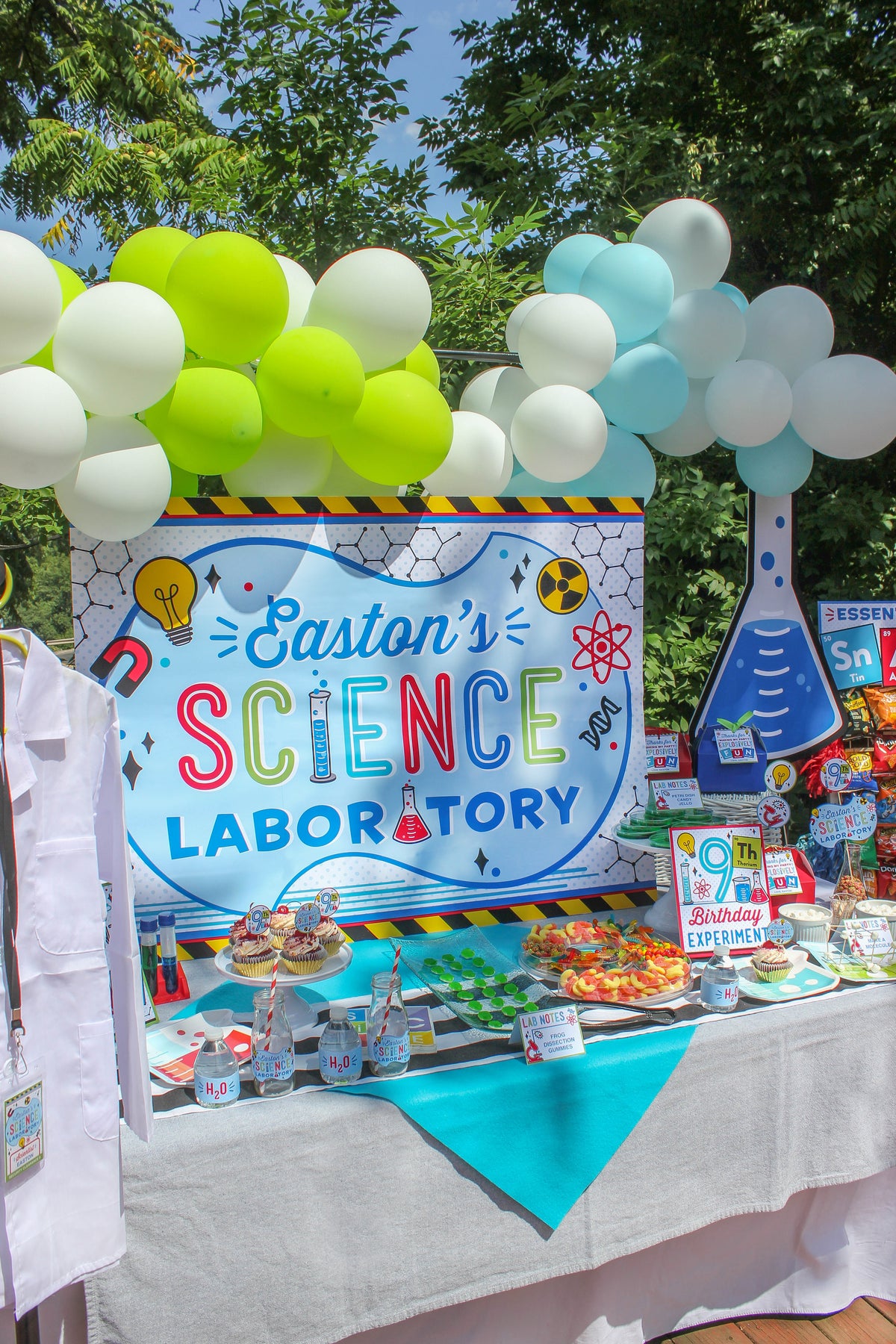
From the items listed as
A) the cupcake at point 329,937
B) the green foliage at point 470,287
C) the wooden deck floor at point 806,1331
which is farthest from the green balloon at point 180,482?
the green foliage at point 470,287

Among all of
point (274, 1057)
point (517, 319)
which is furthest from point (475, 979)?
point (517, 319)

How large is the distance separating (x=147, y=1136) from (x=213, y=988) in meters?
0.62

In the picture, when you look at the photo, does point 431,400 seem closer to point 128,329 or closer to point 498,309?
→ point 128,329

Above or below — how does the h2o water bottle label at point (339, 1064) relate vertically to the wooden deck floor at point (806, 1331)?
above

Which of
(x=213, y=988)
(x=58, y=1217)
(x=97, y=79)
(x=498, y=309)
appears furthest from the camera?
(x=97, y=79)

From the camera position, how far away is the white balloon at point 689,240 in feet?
8.75

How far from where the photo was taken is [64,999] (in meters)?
1.49

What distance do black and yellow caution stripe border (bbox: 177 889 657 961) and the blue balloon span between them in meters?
1.19

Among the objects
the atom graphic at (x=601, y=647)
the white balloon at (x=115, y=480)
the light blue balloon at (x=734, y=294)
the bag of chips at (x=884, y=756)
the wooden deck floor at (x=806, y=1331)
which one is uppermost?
the light blue balloon at (x=734, y=294)

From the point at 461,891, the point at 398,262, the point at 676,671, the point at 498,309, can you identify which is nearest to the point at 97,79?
the point at 498,309

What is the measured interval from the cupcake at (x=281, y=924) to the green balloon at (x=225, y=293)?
4.23 ft

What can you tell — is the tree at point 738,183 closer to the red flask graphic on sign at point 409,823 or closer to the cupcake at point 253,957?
the red flask graphic on sign at point 409,823

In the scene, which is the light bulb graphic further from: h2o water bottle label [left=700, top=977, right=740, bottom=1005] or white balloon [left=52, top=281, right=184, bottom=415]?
h2o water bottle label [left=700, top=977, right=740, bottom=1005]

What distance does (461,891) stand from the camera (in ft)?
8.30
